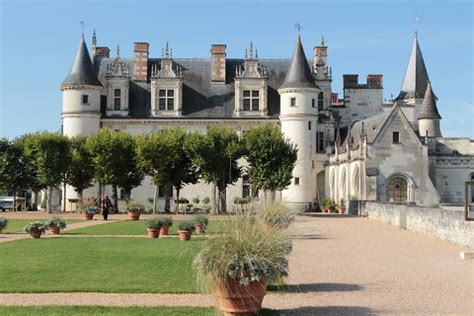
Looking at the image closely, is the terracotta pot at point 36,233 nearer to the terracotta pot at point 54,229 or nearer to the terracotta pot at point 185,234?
the terracotta pot at point 54,229

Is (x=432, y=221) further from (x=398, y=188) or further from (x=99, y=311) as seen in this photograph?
(x=99, y=311)

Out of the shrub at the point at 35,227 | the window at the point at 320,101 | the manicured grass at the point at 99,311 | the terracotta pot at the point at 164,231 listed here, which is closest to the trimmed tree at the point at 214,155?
the window at the point at 320,101

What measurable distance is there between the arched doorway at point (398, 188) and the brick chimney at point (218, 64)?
52.3 ft

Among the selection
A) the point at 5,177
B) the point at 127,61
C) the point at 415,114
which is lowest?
the point at 5,177

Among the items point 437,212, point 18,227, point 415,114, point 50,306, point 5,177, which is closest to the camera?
point 50,306

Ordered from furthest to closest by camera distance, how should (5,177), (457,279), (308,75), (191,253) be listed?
(308,75), (5,177), (191,253), (457,279)

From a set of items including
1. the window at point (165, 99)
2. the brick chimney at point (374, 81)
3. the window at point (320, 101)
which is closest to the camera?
the window at point (165, 99)

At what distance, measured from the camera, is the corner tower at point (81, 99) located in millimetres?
45500

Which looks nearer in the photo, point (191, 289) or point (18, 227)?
point (191, 289)

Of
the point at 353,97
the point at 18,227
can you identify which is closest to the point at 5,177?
the point at 18,227

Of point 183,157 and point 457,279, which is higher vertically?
point 183,157

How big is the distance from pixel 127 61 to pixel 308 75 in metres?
15.0

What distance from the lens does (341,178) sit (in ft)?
141

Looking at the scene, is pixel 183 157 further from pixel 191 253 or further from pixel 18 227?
pixel 191 253
